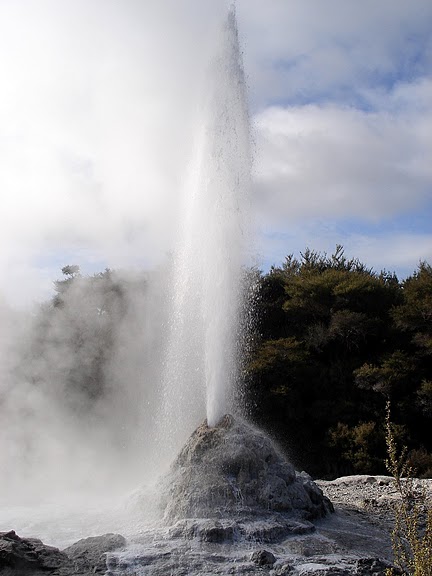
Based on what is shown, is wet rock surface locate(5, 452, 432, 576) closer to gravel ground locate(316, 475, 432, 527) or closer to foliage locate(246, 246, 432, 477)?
gravel ground locate(316, 475, 432, 527)

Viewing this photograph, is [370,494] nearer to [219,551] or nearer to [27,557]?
[219,551]

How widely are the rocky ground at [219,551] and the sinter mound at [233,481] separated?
6.9 inches

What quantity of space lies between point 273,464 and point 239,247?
9.05ft

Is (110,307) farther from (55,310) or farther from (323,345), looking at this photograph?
(323,345)

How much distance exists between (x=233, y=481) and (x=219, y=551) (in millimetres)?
920

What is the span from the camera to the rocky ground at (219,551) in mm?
5023

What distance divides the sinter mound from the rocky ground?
176mm

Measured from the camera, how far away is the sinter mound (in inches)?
238

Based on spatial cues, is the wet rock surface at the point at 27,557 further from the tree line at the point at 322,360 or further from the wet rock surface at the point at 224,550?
the tree line at the point at 322,360

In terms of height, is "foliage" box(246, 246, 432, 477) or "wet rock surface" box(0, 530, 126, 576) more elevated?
"foliage" box(246, 246, 432, 477)

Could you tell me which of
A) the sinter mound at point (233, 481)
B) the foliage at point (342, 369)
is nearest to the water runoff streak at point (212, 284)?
the sinter mound at point (233, 481)

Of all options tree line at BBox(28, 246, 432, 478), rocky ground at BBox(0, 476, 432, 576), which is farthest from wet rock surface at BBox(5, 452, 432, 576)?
tree line at BBox(28, 246, 432, 478)

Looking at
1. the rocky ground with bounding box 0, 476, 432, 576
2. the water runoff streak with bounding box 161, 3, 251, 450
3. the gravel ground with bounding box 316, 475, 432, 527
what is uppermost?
the water runoff streak with bounding box 161, 3, 251, 450

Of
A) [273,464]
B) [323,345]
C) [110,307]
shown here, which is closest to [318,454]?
[323,345]
